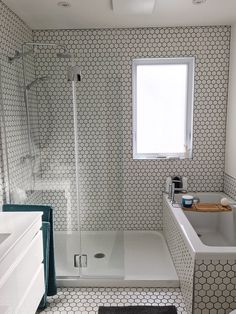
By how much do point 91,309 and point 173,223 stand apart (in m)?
1.07

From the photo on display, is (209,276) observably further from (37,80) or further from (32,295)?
(37,80)

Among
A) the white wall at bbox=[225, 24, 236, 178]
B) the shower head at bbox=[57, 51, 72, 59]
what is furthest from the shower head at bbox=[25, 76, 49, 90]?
the white wall at bbox=[225, 24, 236, 178]

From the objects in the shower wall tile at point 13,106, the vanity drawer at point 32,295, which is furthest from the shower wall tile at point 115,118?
the vanity drawer at point 32,295

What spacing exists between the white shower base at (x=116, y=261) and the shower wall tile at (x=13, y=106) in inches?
30.4

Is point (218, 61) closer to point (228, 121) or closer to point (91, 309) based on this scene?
point (228, 121)

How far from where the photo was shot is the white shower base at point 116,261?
249 centimetres

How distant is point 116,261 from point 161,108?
1.82 meters

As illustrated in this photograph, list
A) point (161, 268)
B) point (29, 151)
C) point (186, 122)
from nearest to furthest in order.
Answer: point (161, 268)
point (29, 151)
point (186, 122)

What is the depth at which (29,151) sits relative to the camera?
2.84m

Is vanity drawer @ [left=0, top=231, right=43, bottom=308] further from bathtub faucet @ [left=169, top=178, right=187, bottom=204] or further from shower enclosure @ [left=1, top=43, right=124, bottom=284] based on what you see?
bathtub faucet @ [left=169, top=178, right=187, bottom=204]

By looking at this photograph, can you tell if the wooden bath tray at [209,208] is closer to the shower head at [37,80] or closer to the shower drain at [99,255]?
the shower drain at [99,255]

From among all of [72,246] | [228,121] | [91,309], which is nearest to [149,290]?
[91,309]

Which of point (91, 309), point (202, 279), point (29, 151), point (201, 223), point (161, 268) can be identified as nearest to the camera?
point (202, 279)

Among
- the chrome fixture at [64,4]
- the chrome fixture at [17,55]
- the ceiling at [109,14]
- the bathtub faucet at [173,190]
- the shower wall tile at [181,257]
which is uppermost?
the ceiling at [109,14]
